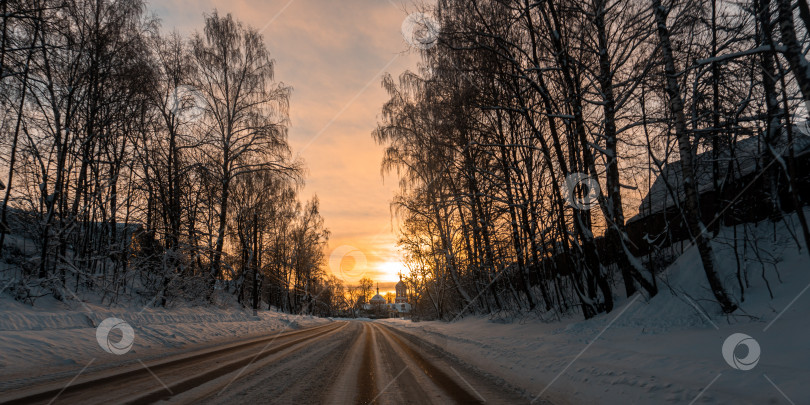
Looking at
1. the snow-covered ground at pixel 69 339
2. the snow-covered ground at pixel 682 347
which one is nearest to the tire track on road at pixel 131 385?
the snow-covered ground at pixel 69 339

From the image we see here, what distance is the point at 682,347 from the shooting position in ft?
17.2

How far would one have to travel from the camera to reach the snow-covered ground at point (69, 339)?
518cm

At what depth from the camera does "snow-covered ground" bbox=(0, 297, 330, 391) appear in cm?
518

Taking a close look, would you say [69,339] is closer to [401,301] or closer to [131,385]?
[131,385]

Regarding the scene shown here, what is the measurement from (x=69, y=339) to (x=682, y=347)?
1056 centimetres

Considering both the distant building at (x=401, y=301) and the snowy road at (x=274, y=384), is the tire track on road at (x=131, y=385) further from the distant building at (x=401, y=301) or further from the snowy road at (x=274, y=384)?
the distant building at (x=401, y=301)

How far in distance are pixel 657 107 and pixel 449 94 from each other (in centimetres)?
681

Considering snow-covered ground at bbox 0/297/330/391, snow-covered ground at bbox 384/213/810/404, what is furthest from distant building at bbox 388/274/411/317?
snow-covered ground at bbox 384/213/810/404

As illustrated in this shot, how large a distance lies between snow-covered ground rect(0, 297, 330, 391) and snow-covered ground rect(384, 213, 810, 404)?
6205mm

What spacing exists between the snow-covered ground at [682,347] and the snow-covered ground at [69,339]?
20.4 feet

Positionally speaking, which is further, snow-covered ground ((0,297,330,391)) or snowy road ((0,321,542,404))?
snow-covered ground ((0,297,330,391))

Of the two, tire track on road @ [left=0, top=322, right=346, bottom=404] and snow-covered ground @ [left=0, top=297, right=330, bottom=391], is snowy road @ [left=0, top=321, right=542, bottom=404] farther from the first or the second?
snow-covered ground @ [left=0, top=297, right=330, bottom=391]

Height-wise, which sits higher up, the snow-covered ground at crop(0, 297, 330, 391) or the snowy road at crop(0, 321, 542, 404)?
the snow-covered ground at crop(0, 297, 330, 391)

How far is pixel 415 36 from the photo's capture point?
11.2 metres
